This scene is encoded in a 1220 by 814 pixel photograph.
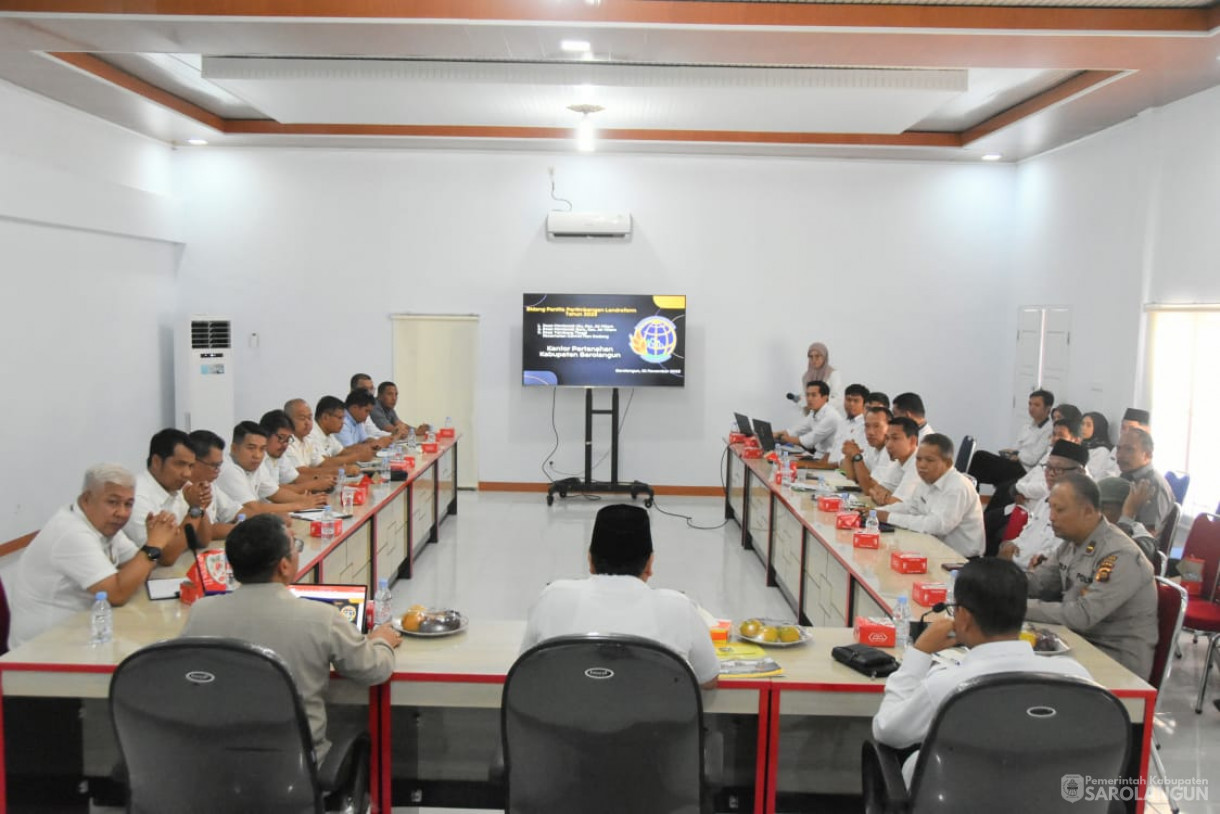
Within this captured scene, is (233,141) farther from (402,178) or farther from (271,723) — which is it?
(271,723)

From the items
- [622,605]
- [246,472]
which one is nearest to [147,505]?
[246,472]

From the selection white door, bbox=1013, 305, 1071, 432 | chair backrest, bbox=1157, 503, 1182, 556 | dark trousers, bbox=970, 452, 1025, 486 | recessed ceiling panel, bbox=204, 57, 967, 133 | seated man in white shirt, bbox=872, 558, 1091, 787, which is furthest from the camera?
white door, bbox=1013, 305, 1071, 432

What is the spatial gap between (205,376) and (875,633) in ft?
24.8

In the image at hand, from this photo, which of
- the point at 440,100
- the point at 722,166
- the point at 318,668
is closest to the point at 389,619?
the point at 318,668

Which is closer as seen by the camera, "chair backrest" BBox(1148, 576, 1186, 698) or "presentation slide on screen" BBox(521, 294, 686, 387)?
"chair backrest" BBox(1148, 576, 1186, 698)

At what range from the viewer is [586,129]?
7949 mm

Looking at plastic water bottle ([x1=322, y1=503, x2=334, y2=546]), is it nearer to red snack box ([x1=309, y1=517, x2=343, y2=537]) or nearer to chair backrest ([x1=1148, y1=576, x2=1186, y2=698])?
red snack box ([x1=309, y1=517, x2=343, y2=537])

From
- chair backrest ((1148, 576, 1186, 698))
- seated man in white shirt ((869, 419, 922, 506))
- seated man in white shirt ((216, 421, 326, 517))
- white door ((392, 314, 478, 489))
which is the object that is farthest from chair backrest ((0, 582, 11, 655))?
white door ((392, 314, 478, 489))

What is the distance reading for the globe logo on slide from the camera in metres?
9.02

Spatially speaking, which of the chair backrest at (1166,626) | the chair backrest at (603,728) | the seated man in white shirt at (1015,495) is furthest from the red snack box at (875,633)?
the seated man in white shirt at (1015,495)

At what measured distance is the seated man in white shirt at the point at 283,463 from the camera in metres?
5.42

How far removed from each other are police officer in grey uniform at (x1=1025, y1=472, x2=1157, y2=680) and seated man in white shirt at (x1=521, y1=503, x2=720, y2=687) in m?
1.36

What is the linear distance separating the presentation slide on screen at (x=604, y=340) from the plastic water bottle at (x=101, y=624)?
6.20 metres

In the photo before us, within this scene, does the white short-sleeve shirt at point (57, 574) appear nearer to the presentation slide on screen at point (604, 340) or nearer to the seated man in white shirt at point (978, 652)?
A: the seated man in white shirt at point (978, 652)
